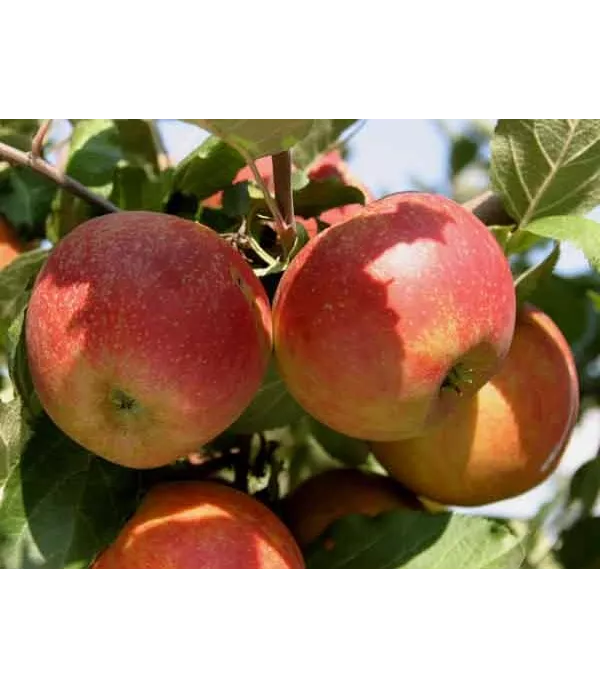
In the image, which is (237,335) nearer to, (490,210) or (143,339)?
(143,339)

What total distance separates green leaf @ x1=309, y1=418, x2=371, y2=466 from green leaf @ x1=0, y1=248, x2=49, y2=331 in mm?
495

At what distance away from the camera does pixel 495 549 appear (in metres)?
1.15

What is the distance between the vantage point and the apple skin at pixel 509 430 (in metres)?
1.24

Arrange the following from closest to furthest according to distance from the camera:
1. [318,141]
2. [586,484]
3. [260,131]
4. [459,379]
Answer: [260,131], [459,379], [318,141], [586,484]

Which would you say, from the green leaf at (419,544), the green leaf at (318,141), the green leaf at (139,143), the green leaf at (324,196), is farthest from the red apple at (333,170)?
the green leaf at (419,544)

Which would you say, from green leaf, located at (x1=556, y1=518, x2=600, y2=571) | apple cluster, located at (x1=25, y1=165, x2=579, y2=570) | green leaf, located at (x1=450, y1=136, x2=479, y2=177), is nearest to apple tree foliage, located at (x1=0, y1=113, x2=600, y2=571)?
apple cluster, located at (x1=25, y1=165, x2=579, y2=570)

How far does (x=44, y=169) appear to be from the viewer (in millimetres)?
1101

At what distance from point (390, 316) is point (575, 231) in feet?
0.96

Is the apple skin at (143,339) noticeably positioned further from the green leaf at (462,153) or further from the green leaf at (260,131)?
the green leaf at (462,153)

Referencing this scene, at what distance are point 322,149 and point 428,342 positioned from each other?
1.84 ft

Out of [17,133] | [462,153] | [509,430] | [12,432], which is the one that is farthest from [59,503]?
[462,153]

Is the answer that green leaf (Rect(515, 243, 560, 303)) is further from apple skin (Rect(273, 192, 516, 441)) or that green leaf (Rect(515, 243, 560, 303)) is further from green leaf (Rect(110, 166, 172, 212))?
green leaf (Rect(110, 166, 172, 212))
